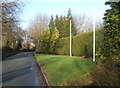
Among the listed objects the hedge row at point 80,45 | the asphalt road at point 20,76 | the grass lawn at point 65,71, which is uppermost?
the hedge row at point 80,45

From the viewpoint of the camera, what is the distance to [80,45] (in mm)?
22531

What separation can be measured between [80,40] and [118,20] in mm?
16254

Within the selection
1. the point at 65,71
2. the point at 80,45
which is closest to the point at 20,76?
the point at 65,71

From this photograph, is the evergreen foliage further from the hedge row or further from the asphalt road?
the hedge row

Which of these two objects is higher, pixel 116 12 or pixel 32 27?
pixel 32 27

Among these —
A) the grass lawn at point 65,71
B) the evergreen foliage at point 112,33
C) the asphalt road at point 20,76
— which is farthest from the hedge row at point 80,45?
the asphalt road at point 20,76

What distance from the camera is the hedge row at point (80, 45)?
60.6ft

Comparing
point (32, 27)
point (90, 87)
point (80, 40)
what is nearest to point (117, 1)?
point (90, 87)

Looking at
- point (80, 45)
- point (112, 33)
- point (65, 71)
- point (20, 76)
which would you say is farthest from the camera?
point (80, 45)

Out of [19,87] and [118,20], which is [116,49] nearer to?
[118,20]

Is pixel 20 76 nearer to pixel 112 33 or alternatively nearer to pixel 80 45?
pixel 112 33

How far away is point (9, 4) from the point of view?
433 inches

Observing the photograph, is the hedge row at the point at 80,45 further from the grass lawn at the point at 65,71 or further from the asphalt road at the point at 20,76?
the asphalt road at the point at 20,76

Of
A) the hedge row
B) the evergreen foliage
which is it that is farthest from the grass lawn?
the hedge row
